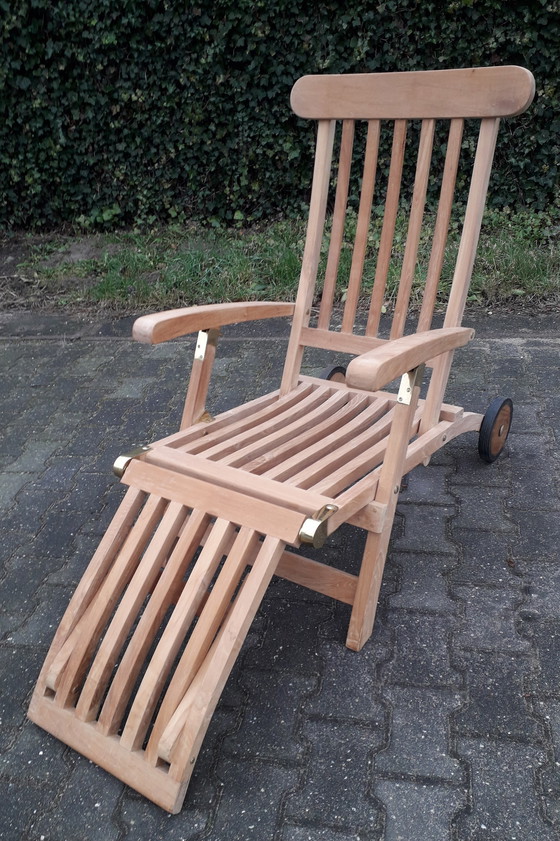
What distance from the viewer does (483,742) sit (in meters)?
1.52

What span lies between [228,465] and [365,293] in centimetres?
271

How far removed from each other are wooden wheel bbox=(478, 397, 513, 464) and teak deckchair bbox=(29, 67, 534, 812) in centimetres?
9

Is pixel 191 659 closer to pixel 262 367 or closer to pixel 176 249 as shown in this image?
pixel 262 367

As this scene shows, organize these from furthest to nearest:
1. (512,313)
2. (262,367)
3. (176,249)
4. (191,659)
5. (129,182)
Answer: (129,182)
(176,249)
(512,313)
(262,367)
(191,659)

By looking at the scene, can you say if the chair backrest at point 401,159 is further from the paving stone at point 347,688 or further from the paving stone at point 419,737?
the paving stone at point 419,737

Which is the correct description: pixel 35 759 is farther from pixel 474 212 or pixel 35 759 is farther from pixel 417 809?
pixel 474 212

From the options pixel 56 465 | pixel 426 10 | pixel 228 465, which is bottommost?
pixel 56 465

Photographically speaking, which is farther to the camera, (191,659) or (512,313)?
(512,313)

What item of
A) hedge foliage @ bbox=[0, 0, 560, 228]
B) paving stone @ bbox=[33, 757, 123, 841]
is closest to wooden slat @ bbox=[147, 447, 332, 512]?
paving stone @ bbox=[33, 757, 123, 841]

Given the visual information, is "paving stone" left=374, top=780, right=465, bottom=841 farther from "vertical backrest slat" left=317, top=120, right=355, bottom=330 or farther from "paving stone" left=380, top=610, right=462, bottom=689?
"vertical backrest slat" left=317, top=120, right=355, bottom=330

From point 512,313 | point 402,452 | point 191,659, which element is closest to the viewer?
point 191,659

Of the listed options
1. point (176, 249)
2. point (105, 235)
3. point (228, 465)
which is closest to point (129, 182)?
point (105, 235)

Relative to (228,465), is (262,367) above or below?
below

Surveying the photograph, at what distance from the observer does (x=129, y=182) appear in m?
5.61
